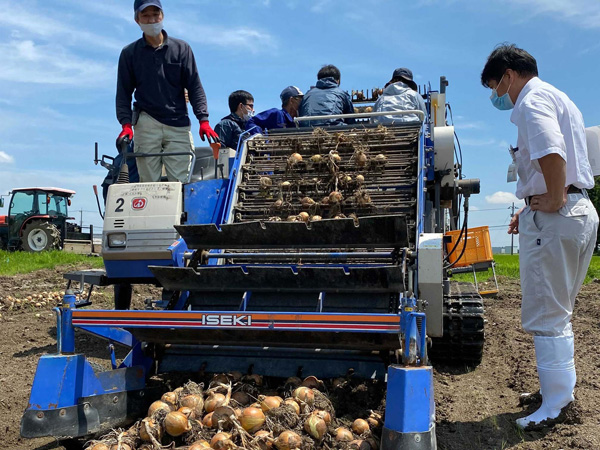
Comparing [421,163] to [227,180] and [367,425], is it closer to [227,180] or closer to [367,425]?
[227,180]

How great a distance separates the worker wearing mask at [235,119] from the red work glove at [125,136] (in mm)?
1823

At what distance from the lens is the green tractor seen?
23266 millimetres

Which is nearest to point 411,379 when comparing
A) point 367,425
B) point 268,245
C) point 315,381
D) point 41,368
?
point 367,425

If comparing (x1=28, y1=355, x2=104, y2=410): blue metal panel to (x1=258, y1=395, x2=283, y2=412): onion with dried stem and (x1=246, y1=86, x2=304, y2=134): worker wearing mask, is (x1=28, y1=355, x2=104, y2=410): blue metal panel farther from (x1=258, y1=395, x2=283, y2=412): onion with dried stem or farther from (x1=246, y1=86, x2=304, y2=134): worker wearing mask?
(x1=246, y1=86, x2=304, y2=134): worker wearing mask

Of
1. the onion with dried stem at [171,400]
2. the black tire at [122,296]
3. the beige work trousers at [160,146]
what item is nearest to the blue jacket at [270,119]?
the beige work trousers at [160,146]

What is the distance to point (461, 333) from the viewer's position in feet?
18.5

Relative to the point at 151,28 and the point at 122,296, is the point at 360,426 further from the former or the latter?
the point at 151,28

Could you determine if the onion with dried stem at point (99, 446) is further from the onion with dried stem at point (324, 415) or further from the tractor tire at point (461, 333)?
the tractor tire at point (461, 333)

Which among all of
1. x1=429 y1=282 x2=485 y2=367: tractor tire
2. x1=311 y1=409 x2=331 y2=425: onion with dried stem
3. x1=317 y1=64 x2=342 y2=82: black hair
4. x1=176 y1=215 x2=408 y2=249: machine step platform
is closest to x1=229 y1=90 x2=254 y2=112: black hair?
x1=317 y1=64 x2=342 y2=82: black hair

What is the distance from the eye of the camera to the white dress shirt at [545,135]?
3785 millimetres

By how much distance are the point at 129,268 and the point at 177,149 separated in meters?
1.72

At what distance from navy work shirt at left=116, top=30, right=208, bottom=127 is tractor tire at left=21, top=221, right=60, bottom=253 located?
60.8ft

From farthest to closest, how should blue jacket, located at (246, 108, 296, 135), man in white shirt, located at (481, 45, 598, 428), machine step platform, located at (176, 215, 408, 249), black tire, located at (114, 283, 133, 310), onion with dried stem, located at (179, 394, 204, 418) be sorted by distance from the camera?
1. blue jacket, located at (246, 108, 296, 135)
2. black tire, located at (114, 283, 133, 310)
3. machine step platform, located at (176, 215, 408, 249)
4. man in white shirt, located at (481, 45, 598, 428)
5. onion with dried stem, located at (179, 394, 204, 418)

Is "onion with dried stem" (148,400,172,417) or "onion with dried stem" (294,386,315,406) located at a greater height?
"onion with dried stem" (294,386,315,406)
